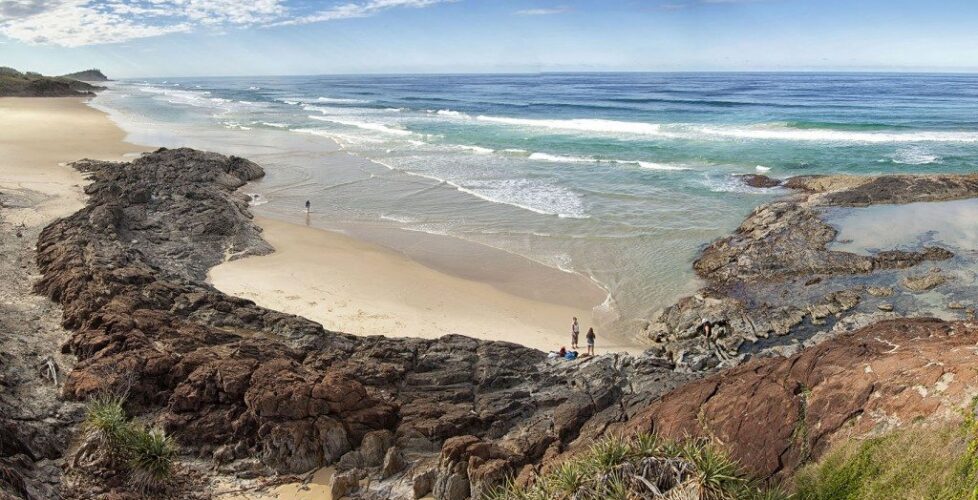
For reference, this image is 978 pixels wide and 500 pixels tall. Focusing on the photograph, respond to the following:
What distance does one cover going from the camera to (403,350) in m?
13.2

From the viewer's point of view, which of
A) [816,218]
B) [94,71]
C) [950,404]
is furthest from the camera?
[94,71]

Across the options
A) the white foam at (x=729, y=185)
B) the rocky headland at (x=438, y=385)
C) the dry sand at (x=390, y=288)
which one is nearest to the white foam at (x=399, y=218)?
the dry sand at (x=390, y=288)

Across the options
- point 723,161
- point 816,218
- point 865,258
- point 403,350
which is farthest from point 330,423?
point 723,161

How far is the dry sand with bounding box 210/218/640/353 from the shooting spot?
16.6 metres

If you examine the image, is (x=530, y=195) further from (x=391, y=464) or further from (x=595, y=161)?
(x=391, y=464)

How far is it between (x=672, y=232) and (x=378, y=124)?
42752mm

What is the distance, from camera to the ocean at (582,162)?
79.3 ft

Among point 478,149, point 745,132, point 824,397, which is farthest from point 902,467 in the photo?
point 745,132

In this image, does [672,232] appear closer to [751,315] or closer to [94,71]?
[751,315]

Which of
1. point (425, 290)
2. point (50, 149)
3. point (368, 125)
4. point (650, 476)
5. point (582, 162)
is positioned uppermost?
point (368, 125)

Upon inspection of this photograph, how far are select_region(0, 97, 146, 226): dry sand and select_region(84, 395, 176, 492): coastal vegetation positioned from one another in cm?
1634

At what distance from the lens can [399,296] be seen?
18.9 metres

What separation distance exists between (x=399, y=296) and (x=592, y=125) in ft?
144

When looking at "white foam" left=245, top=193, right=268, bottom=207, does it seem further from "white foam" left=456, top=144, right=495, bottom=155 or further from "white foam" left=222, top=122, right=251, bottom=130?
"white foam" left=222, top=122, right=251, bottom=130
